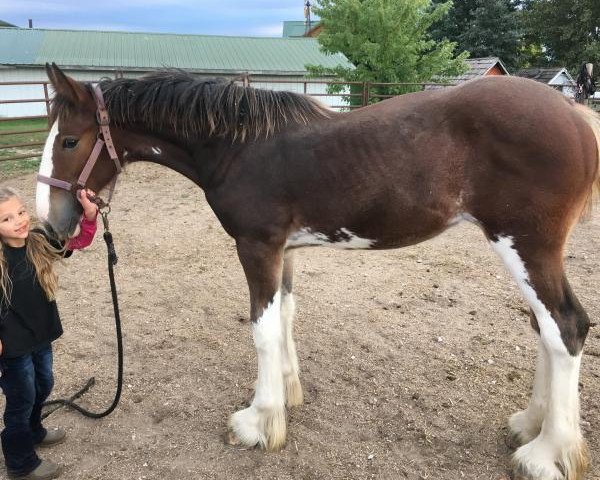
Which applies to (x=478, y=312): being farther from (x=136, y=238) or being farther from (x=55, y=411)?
(x=136, y=238)

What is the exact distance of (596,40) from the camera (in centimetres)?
3250

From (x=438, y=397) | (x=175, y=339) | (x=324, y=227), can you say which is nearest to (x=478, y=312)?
(x=438, y=397)

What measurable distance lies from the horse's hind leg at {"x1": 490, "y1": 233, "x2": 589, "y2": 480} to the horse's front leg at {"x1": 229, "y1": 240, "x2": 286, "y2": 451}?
112cm

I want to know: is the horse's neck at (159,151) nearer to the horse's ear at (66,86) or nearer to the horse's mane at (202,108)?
the horse's mane at (202,108)

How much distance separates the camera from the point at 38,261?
2246mm

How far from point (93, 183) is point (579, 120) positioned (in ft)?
7.90

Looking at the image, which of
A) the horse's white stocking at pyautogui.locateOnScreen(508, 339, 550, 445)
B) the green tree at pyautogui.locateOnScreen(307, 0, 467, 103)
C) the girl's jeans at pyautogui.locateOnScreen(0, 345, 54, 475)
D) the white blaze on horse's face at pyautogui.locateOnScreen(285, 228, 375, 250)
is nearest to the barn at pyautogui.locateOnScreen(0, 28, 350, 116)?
the green tree at pyautogui.locateOnScreen(307, 0, 467, 103)

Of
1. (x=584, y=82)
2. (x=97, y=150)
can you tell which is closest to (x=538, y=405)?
(x=97, y=150)

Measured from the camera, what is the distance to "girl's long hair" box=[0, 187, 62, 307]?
216 cm

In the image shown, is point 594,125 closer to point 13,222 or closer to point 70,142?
point 70,142

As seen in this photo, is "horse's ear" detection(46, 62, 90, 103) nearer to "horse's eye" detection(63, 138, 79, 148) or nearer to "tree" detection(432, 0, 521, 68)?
"horse's eye" detection(63, 138, 79, 148)

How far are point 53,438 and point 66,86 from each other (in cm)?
192

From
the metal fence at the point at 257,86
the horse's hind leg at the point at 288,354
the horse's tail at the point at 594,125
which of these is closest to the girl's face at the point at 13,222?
the horse's hind leg at the point at 288,354

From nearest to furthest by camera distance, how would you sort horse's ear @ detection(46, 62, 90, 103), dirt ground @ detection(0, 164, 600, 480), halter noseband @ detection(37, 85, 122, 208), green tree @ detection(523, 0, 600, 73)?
1. horse's ear @ detection(46, 62, 90, 103)
2. halter noseband @ detection(37, 85, 122, 208)
3. dirt ground @ detection(0, 164, 600, 480)
4. green tree @ detection(523, 0, 600, 73)
